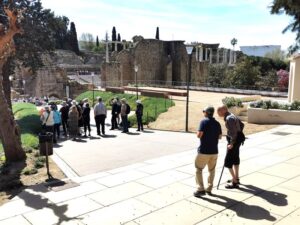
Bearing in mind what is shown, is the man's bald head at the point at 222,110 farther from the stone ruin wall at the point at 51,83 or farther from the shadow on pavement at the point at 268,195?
the stone ruin wall at the point at 51,83

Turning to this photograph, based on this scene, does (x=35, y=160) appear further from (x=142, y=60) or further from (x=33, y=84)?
(x=142, y=60)

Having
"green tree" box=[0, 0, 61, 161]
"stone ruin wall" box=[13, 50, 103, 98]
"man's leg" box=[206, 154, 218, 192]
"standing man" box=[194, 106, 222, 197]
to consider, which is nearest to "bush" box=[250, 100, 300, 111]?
"man's leg" box=[206, 154, 218, 192]

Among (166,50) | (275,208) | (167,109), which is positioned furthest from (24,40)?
(166,50)

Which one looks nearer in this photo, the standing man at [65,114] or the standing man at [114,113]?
the standing man at [65,114]

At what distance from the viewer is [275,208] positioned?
5.71 metres

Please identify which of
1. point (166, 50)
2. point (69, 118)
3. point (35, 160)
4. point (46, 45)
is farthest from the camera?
point (166, 50)

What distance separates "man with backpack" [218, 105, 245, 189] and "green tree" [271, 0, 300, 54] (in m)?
3.69

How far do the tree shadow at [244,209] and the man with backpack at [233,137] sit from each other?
2.11 ft

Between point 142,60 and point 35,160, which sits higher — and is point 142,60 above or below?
above

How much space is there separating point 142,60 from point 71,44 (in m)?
26.8

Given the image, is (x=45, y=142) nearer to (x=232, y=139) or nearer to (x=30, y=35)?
(x=232, y=139)

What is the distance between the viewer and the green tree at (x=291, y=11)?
8.37 m

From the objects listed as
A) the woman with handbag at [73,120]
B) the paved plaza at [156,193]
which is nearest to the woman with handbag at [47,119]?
the woman with handbag at [73,120]

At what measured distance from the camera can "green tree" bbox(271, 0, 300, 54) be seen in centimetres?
837
